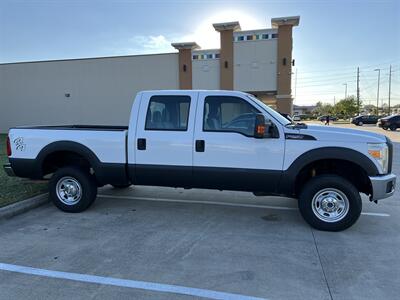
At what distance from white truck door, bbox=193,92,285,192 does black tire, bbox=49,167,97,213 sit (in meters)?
1.91

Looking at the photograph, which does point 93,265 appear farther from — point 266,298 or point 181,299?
point 266,298

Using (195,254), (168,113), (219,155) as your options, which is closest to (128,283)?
(195,254)

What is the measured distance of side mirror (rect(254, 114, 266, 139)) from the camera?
15.3 ft

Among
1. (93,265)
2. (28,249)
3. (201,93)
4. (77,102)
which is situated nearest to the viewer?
(93,265)

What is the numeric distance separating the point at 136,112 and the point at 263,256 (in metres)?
3.00

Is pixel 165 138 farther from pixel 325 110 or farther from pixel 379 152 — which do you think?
pixel 325 110

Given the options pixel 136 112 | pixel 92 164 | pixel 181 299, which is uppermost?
pixel 136 112

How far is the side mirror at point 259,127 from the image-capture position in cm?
467

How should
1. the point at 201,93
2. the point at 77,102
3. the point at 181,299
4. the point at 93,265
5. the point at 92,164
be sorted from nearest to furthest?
the point at 181,299 → the point at 93,265 → the point at 201,93 → the point at 92,164 → the point at 77,102

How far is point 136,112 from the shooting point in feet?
17.8

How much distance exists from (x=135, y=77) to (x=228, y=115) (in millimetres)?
21858

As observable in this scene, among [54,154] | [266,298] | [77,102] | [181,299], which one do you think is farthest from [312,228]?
[77,102]

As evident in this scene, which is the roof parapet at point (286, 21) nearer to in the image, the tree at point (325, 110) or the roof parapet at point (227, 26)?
the roof parapet at point (227, 26)

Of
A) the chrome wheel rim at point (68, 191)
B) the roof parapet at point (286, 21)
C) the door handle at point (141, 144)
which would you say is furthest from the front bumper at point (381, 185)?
the roof parapet at point (286, 21)
